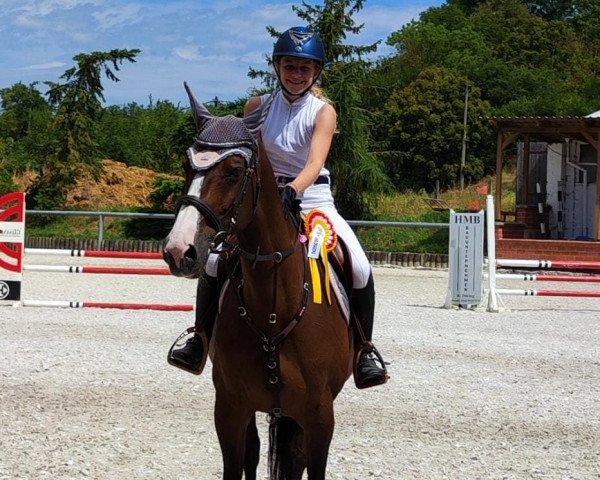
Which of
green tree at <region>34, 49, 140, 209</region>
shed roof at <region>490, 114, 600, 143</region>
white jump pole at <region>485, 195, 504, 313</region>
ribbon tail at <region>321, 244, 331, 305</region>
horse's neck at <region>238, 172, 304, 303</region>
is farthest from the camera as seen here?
green tree at <region>34, 49, 140, 209</region>

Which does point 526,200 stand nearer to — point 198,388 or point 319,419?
point 198,388

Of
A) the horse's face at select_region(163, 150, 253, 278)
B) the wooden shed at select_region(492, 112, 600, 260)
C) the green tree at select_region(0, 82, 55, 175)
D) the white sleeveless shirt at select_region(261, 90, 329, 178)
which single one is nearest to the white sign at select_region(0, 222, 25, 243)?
the white sleeveless shirt at select_region(261, 90, 329, 178)

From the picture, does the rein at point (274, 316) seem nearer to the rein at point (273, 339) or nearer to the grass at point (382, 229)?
the rein at point (273, 339)

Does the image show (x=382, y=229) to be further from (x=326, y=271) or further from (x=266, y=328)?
(x=266, y=328)

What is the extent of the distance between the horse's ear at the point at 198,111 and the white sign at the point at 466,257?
33.6 feet

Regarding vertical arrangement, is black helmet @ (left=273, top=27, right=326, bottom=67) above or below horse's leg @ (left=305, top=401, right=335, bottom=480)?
above

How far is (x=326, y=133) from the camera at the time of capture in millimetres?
4250

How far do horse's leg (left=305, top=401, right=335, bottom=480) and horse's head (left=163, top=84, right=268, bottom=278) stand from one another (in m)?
1.05

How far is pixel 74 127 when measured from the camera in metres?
29.7

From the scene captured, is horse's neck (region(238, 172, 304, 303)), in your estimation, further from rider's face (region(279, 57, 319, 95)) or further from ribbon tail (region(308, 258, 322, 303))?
rider's face (region(279, 57, 319, 95))

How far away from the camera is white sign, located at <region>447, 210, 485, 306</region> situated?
13.5 metres

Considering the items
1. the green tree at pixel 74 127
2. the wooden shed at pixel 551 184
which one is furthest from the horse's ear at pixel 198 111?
the green tree at pixel 74 127

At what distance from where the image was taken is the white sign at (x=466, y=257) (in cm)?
1351

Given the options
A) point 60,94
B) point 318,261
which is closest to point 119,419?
point 318,261
